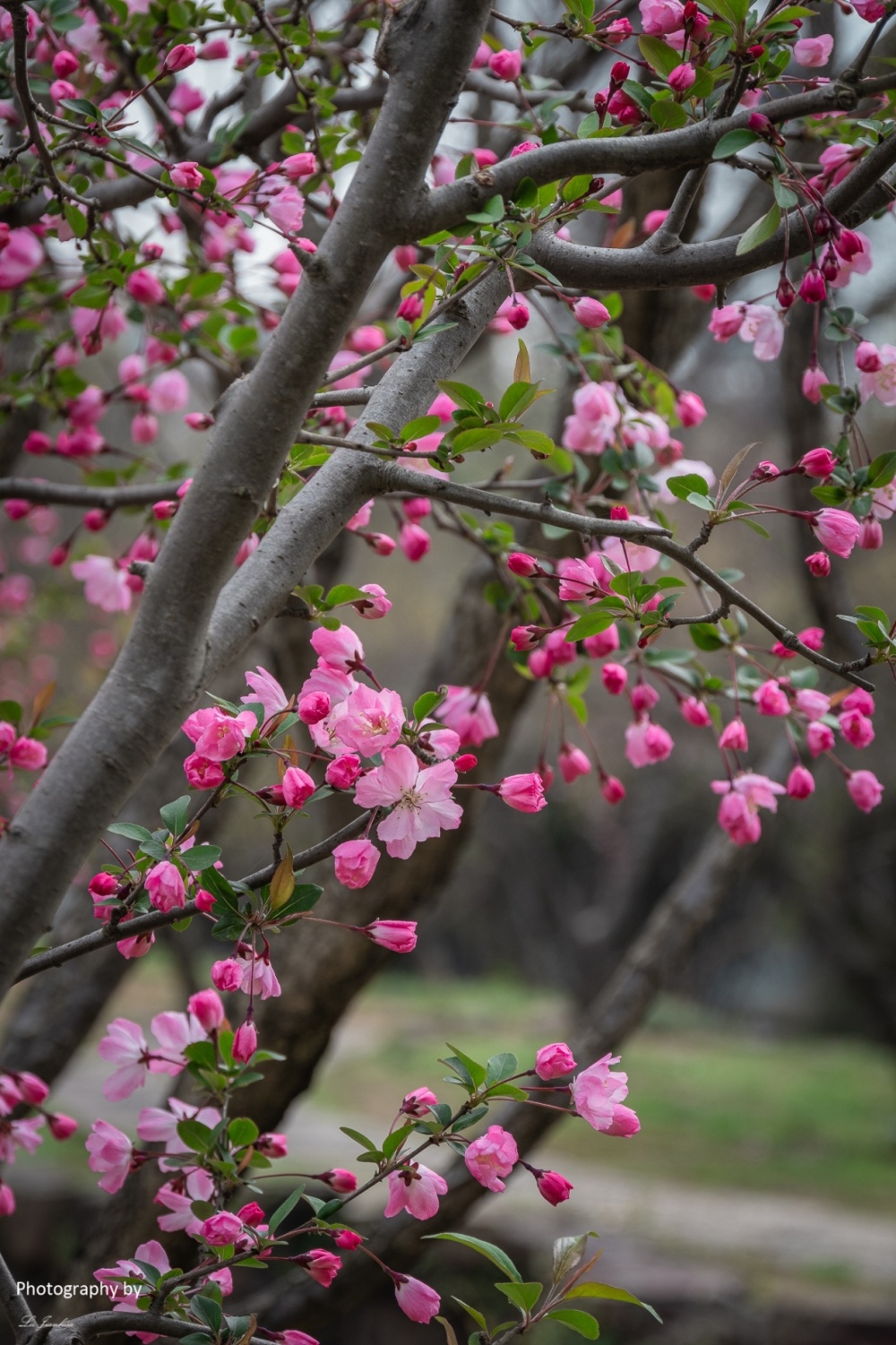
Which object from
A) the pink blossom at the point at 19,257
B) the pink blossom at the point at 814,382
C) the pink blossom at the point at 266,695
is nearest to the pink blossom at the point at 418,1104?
the pink blossom at the point at 266,695

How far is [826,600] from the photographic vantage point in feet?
8.55

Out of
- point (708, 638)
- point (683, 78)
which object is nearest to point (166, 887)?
point (708, 638)

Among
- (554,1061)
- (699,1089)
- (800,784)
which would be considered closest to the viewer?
(554,1061)

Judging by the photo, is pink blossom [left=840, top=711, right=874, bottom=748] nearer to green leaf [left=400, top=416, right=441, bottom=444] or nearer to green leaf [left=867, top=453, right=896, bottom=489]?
green leaf [left=867, top=453, right=896, bottom=489]

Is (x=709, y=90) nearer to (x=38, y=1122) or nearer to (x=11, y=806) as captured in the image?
(x=38, y=1122)

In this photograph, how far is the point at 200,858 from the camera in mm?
845

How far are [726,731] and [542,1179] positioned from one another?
56 cm

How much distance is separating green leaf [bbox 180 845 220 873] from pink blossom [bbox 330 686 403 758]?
0.13 metres

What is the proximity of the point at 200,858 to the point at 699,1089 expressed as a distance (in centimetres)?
742

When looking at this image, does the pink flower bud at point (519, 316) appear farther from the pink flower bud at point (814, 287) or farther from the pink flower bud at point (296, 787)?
the pink flower bud at point (296, 787)

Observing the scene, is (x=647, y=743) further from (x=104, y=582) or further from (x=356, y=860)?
(x=104, y=582)

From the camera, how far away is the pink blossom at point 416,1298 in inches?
34.3

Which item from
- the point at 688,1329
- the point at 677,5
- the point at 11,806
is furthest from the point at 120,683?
the point at 11,806

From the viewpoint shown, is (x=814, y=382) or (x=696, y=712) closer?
(x=814, y=382)
